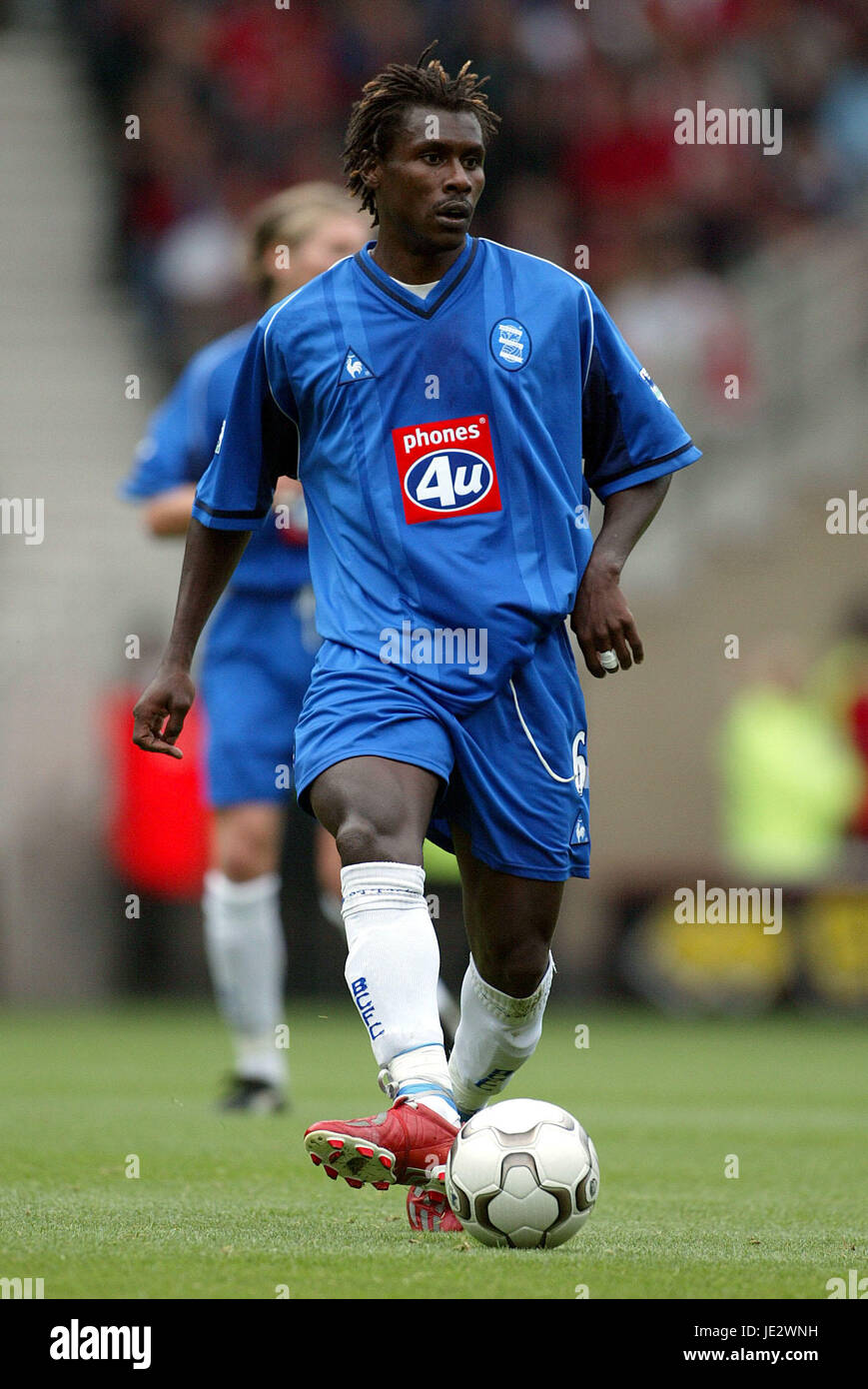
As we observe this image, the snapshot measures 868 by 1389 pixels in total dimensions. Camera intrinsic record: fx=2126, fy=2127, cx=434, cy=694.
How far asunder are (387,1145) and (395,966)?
0.36 m

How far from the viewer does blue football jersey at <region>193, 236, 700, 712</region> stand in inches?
165

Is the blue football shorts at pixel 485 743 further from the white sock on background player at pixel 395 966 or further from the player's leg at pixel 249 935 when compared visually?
the player's leg at pixel 249 935

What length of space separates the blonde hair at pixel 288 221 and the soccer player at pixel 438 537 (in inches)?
84.1

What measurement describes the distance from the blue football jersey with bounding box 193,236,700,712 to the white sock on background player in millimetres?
407

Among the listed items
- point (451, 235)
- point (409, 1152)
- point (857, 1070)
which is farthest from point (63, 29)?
point (409, 1152)

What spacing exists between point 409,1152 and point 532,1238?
289mm

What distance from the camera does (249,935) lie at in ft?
22.4

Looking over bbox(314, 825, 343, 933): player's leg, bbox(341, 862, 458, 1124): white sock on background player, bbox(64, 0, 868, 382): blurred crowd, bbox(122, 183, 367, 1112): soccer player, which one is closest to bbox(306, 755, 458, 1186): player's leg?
bbox(341, 862, 458, 1124): white sock on background player

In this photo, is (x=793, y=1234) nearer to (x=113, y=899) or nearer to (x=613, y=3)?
(x=113, y=899)

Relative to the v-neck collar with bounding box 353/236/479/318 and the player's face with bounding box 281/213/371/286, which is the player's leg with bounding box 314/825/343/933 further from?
the v-neck collar with bounding box 353/236/479/318

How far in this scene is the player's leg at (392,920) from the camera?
3928mm

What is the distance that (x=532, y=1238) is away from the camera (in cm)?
384

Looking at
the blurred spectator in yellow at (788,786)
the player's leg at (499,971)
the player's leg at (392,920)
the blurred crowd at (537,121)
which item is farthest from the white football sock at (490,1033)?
the blurred crowd at (537,121)

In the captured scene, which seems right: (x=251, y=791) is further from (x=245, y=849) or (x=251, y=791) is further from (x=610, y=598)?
(x=610, y=598)
